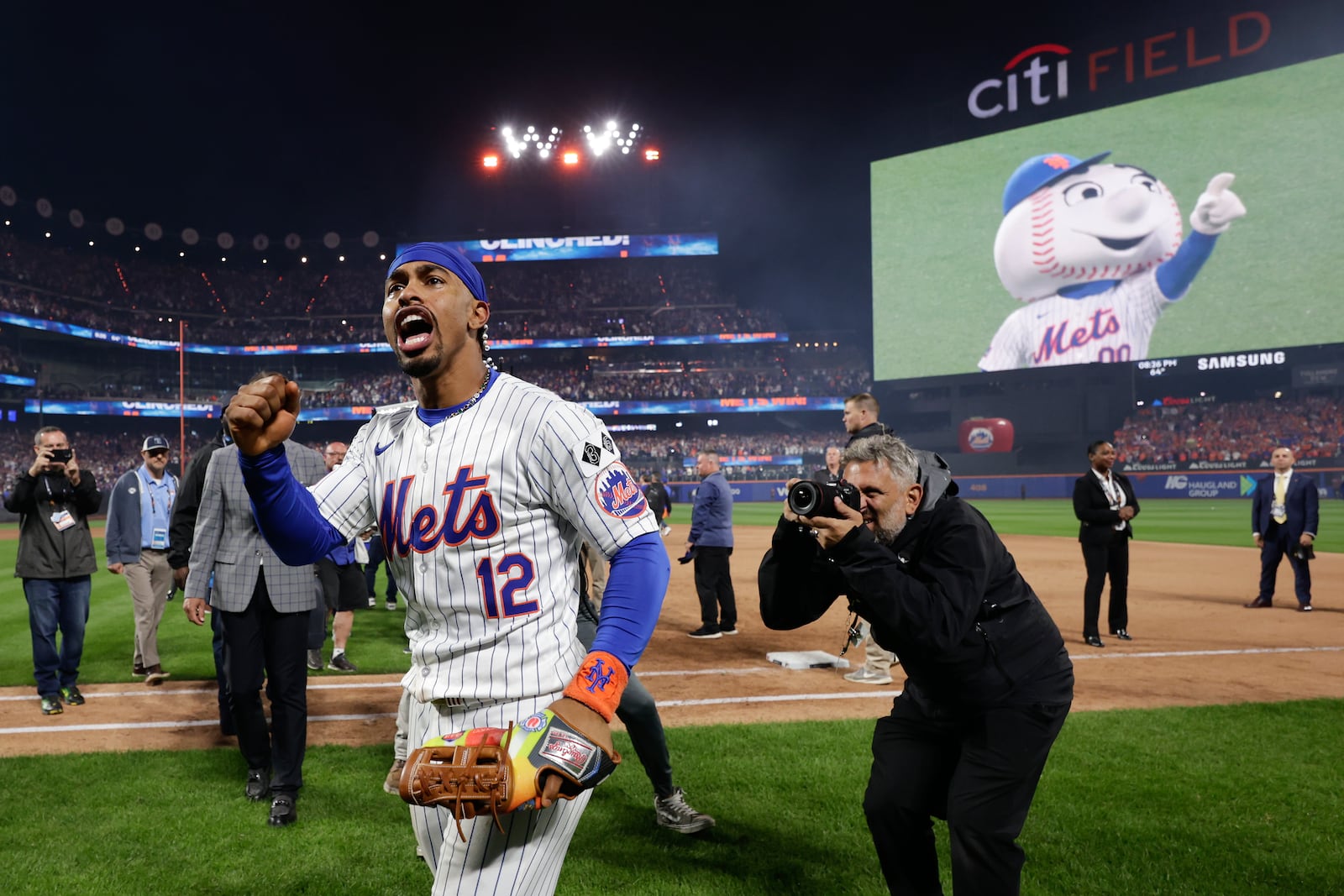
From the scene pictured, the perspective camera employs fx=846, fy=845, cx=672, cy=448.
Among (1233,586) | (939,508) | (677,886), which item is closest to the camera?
(939,508)

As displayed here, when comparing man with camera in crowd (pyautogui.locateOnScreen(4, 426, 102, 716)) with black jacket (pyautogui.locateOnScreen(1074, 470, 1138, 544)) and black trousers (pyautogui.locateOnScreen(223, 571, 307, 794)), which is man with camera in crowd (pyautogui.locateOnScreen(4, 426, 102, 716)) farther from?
black jacket (pyautogui.locateOnScreen(1074, 470, 1138, 544))

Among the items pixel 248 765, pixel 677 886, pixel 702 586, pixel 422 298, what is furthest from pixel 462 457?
pixel 702 586

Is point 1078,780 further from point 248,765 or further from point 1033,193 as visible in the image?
point 1033,193

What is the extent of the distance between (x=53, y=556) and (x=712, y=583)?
258 inches

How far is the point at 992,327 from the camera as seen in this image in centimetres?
3553

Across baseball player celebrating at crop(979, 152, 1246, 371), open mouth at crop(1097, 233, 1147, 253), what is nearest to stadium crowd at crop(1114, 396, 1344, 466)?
baseball player celebrating at crop(979, 152, 1246, 371)

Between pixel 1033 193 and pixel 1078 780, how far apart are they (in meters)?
34.2

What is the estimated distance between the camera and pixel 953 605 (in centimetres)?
267

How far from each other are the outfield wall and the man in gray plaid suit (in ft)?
97.4

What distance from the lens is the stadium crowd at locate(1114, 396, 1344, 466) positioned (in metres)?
38.1

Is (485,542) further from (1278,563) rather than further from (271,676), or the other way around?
(1278,563)

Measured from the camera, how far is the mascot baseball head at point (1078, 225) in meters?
31.9

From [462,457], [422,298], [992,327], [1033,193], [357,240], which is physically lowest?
[462,457]

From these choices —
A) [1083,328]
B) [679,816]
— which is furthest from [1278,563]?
[1083,328]
